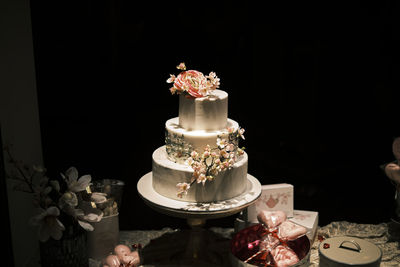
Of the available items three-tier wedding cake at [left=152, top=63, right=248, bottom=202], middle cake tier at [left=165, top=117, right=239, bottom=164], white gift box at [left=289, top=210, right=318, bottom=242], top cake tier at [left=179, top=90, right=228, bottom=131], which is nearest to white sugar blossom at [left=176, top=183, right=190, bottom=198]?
three-tier wedding cake at [left=152, top=63, right=248, bottom=202]

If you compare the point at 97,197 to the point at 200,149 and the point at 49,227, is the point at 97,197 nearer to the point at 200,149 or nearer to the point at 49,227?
the point at 49,227

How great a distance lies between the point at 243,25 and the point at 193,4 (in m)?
0.31

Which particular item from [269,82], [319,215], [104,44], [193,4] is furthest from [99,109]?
[319,215]

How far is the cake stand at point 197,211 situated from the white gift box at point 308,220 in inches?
15.6

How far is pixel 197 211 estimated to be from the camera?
2.75 meters

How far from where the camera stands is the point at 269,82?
3361 mm

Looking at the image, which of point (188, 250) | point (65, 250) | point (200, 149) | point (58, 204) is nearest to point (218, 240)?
point (188, 250)

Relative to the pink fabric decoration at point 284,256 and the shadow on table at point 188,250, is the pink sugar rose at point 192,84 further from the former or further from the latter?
the pink fabric decoration at point 284,256

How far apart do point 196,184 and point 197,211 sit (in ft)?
0.46

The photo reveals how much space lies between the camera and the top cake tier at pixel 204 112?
2797mm

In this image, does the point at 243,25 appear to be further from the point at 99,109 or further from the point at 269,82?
the point at 99,109

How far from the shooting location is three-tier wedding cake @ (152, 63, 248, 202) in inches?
110

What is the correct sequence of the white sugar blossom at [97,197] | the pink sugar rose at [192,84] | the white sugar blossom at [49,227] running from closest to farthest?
the white sugar blossom at [49,227] < the pink sugar rose at [192,84] < the white sugar blossom at [97,197]

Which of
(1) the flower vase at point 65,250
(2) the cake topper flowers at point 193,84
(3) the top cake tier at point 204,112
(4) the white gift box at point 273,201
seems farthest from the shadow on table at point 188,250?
(2) the cake topper flowers at point 193,84
